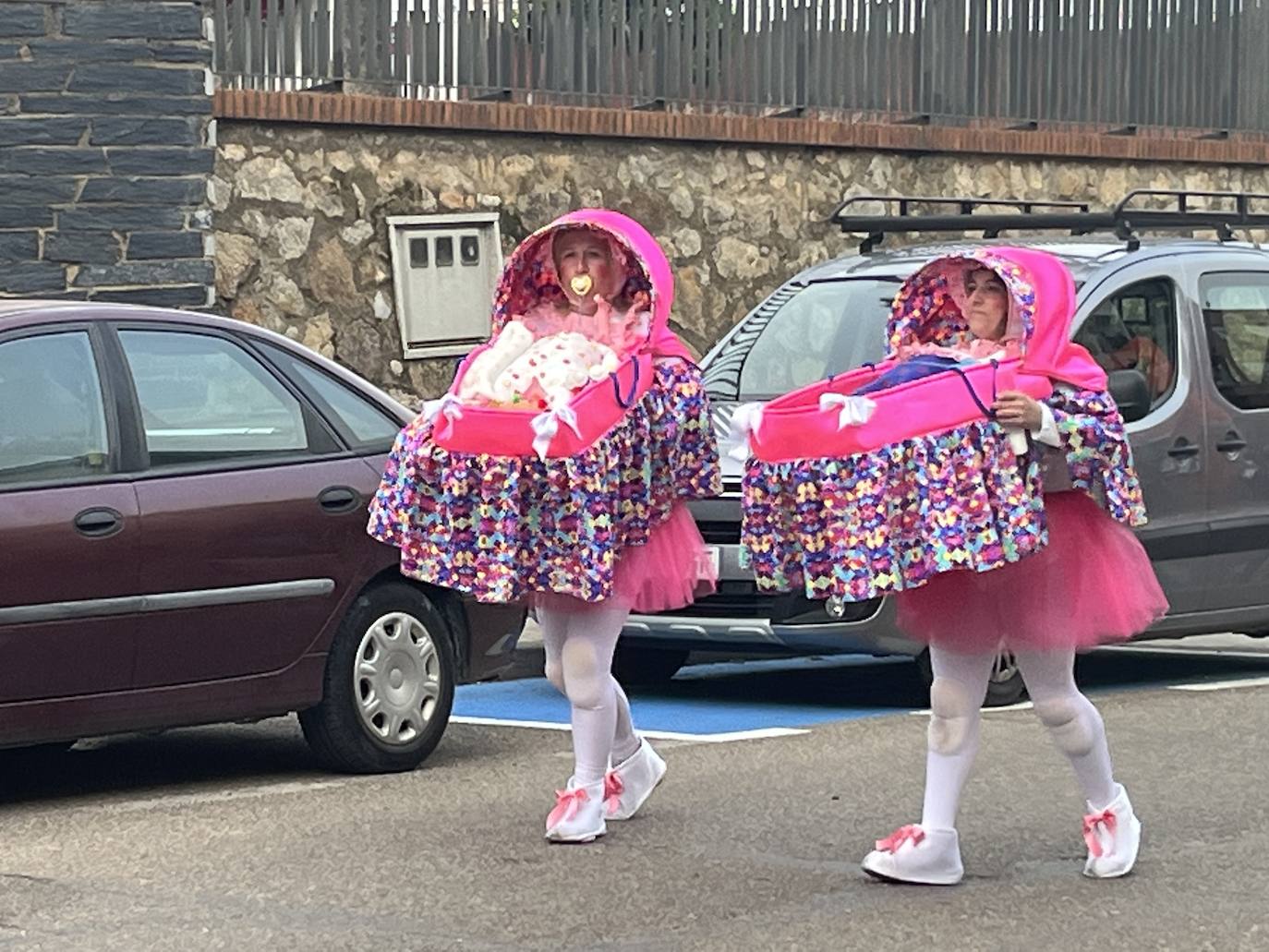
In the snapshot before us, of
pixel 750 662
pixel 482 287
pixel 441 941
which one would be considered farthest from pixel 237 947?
pixel 482 287

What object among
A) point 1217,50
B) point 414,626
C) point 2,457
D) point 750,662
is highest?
point 1217,50

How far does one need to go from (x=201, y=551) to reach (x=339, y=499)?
615mm

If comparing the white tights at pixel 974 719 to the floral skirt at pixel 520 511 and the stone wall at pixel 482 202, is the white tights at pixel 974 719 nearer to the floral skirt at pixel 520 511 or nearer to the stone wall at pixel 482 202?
the floral skirt at pixel 520 511

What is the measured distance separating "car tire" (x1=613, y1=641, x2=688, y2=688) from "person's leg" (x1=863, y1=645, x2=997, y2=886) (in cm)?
462

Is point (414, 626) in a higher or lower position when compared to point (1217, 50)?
lower

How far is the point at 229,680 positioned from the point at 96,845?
1.07 metres

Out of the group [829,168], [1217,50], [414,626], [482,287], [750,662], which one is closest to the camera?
Answer: [414,626]

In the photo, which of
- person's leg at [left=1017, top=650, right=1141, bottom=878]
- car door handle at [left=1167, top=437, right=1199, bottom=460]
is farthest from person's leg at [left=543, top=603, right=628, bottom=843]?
car door handle at [left=1167, top=437, right=1199, bottom=460]

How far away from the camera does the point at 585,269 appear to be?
314 inches

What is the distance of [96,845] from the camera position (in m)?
7.73

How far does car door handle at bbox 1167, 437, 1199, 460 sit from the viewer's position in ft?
37.5

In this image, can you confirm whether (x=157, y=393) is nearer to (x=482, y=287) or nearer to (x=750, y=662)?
(x=750, y=662)

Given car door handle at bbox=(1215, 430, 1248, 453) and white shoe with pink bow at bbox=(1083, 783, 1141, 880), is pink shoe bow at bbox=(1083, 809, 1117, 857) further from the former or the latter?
car door handle at bbox=(1215, 430, 1248, 453)

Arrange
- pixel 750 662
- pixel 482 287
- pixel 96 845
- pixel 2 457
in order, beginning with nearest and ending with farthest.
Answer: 1. pixel 96 845
2. pixel 2 457
3. pixel 750 662
4. pixel 482 287
